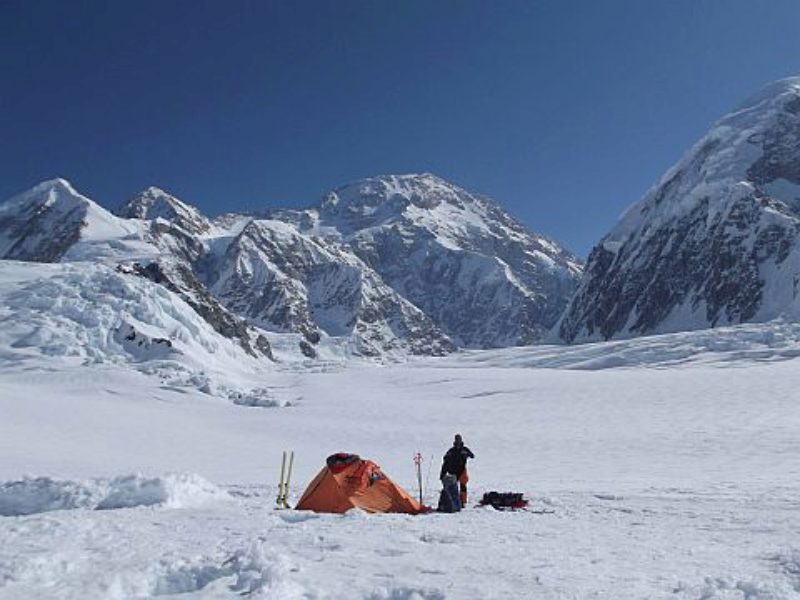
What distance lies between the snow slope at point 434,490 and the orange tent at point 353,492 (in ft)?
3.00

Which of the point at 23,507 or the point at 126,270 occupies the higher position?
the point at 126,270

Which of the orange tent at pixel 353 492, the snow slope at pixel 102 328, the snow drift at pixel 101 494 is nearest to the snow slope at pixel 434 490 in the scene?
the snow drift at pixel 101 494

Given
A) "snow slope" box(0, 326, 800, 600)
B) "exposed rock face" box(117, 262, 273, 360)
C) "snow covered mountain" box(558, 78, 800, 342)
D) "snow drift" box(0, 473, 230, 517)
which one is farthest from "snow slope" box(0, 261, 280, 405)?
"snow covered mountain" box(558, 78, 800, 342)

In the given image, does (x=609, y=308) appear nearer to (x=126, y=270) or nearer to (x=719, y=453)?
(x=126, y=270)

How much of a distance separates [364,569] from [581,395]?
36.9 m

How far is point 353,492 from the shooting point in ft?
38.0

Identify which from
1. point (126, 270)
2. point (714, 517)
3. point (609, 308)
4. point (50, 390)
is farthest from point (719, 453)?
Answer: point (609, 308)

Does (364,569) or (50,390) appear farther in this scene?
(50,390)

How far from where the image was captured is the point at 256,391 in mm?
56625

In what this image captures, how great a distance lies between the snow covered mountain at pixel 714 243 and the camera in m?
131

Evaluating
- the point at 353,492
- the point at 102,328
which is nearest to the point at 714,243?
the point at 102,328

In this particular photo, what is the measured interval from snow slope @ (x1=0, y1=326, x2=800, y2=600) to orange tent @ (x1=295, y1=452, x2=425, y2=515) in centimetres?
91

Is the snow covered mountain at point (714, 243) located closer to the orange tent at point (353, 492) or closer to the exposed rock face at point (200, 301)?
the exposed rock face at point (200, 301)

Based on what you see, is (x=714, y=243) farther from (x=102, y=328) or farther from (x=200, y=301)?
(x=102, y=328)
